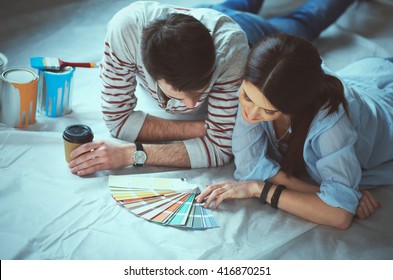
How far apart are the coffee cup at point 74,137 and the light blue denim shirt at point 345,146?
1.47 feet

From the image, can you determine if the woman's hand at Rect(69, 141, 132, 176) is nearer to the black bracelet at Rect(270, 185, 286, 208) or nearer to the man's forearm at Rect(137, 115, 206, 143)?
the man's forearm at Rect(137, 115, 206, 143)

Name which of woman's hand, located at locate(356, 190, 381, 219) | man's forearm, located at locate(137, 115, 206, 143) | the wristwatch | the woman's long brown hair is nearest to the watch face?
the wristwatch

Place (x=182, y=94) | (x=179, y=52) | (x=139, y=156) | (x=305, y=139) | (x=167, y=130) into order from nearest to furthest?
(x=179, y=52), (x=182, y=94), (x=305, y=139), (x=139, y=156), (x=167, y=130)

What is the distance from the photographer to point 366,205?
1642 mm

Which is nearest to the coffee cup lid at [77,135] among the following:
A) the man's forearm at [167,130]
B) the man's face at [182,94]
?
the man's forearm at [167,130]

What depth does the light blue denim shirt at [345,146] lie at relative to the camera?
1518mm

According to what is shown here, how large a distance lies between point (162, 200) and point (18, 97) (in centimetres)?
60

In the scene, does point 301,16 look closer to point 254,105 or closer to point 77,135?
point 254,105

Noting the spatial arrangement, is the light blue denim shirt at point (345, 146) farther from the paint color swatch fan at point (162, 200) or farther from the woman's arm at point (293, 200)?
the paint color swatch fan at point (162, 200)

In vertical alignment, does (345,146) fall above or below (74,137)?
above

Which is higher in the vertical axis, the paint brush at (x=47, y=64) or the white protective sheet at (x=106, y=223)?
the paint brush at (x=47, y=64)

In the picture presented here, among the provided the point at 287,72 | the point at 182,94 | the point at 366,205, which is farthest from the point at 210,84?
the point at 366,205
